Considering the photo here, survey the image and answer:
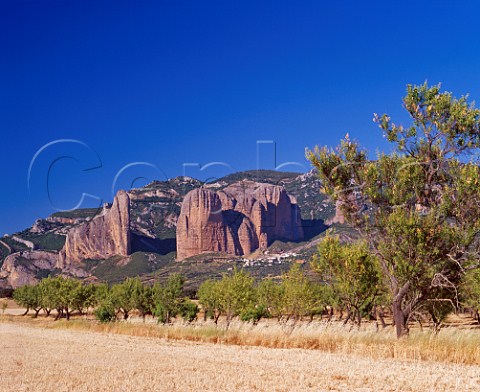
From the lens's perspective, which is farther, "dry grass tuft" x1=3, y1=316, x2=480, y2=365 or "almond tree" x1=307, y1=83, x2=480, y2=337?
"almond tree" x1=307, y1=83, x2=480, y2=337

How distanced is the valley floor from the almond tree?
5835mm

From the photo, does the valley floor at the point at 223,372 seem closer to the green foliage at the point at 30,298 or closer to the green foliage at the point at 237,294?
the green foliage at the point at 237,294

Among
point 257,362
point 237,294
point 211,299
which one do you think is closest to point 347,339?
point 257,362

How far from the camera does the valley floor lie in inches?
418

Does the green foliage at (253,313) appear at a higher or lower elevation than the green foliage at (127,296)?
lower

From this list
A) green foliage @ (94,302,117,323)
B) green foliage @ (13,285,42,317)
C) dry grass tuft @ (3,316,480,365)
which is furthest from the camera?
green foliage @ (13,285,42,317)

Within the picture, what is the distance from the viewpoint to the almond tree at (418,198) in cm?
1950

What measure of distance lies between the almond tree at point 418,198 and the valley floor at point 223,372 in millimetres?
5835

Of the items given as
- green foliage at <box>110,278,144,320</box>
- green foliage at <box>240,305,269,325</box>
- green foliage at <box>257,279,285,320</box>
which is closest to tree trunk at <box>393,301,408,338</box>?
green foliage at <box>240,305,269,325</box>

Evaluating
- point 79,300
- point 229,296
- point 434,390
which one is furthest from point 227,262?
point 434,390

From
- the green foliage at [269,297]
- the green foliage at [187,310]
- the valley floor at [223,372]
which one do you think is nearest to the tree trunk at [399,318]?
the valley floor at [223,372]

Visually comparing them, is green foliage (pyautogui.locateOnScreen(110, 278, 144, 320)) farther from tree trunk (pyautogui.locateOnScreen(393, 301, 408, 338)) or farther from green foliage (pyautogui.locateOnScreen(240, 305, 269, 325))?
tree trunk (pyautogui.locateOnScreen(393, 301, 408, 338))

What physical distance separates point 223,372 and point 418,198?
11.7 meters

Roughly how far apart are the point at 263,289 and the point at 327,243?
1908 inches
